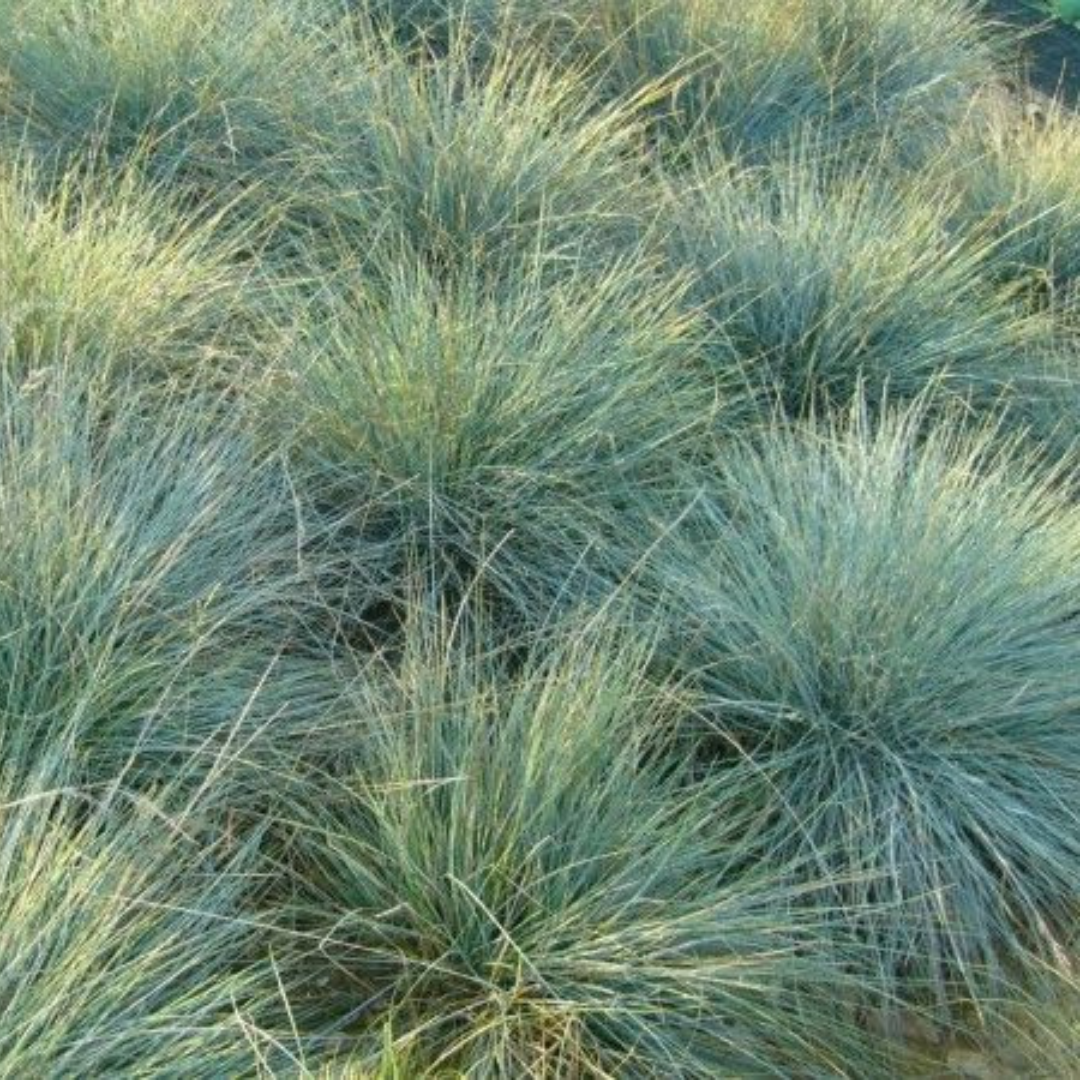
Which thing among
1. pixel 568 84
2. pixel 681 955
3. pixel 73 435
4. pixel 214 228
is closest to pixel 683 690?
pixel 681 955

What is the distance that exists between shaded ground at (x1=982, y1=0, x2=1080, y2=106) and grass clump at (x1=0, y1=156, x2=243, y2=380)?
461 centimetres

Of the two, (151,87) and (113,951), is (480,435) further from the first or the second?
(151,87)

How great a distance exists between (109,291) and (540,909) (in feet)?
5.70

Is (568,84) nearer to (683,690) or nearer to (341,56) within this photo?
(341,56)

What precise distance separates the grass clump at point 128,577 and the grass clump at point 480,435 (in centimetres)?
19

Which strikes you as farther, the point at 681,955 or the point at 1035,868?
the point at 1035,868

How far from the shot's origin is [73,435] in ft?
10.6

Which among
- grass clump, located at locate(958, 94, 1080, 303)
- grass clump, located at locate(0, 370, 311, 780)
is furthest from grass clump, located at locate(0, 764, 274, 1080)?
grass clump, located at locate(958, 94, 1080, 303)

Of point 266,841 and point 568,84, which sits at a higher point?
point 568,84

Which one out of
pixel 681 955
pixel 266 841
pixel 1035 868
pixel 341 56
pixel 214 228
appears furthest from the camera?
pixel 341 56

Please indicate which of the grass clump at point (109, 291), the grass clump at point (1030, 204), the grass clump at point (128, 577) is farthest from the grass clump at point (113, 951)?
the grass clump at point (1030, 204)

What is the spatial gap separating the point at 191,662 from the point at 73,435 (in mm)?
483

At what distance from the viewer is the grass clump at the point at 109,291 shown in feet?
12.0

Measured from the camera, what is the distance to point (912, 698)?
10.8ft
